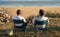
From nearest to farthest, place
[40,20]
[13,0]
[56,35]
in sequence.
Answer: [40,20]
[56,35]
[13,0]

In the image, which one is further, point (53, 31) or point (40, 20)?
point (53, 31)

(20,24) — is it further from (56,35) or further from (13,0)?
(13,0)

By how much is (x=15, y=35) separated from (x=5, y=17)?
4.67 m

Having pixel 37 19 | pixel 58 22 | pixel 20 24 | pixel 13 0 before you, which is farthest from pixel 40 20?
pixel 13 0

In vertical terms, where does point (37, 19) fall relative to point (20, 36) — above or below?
above

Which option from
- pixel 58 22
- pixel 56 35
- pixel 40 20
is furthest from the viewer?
pixel 58 22

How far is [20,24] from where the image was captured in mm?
10281

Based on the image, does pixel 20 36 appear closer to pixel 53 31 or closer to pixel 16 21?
pixel 16 21

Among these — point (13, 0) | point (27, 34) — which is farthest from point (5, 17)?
point (13, 0)

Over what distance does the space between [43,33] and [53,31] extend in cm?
71

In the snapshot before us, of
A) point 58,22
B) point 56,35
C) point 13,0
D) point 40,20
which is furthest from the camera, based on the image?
point 13,0

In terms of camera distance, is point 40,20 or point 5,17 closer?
point 40,20

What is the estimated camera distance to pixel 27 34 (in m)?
10.6

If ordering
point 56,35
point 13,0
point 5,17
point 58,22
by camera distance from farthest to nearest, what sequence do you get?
point 13,0
point 5,17
point 58,22
point 56,35
